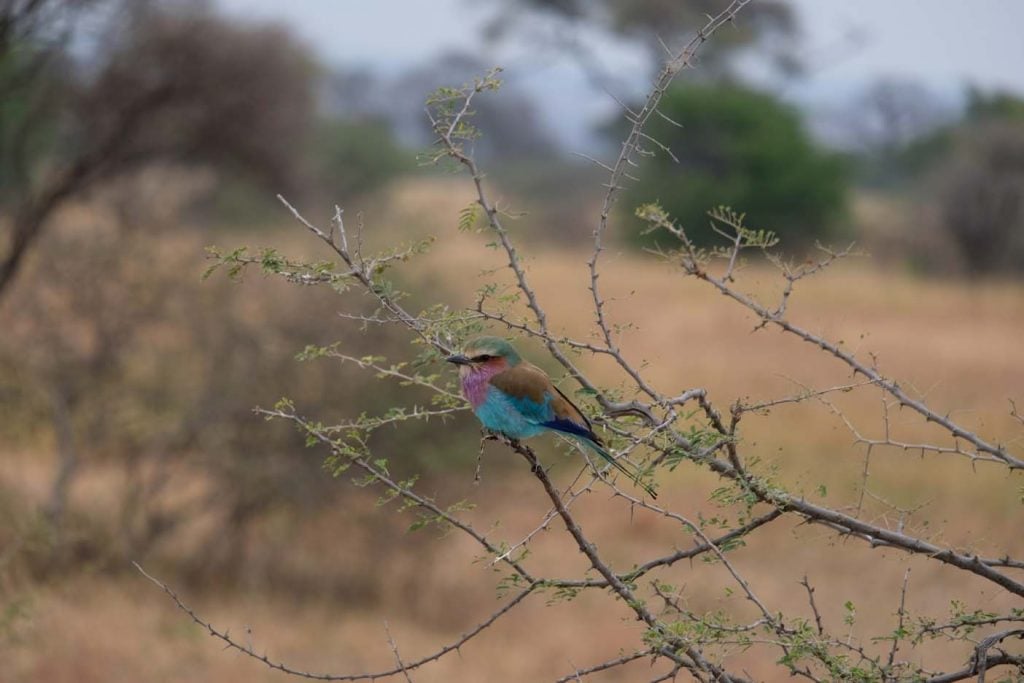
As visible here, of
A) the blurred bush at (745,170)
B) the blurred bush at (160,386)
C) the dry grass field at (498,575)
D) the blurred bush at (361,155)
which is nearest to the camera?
the dry grass field at (498,575)

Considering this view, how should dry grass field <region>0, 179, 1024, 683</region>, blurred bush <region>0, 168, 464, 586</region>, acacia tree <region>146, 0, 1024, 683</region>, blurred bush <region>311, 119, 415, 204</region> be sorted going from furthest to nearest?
blurred bush <region>311, 119, 415, 204</region> < blurred bush <region>0, 168, 464, 586</region> < dry grass field <region>0, 179, 1024, 683</region> < acacia tree <region>146, 0, 1024, 683</region>

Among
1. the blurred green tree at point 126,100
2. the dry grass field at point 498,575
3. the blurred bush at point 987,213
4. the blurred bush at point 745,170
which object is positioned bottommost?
the dry grass field at point 498,575

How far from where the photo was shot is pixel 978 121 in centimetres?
3120

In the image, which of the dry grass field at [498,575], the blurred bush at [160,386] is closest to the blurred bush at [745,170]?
the dry grass field at [498,575]

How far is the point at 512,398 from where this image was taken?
2.85 m

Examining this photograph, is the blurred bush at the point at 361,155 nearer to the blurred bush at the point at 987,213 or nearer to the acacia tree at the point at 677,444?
the blurred bush at the point at 987,213

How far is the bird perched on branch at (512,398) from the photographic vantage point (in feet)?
9.14

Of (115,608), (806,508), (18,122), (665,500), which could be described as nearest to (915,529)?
(806,508)

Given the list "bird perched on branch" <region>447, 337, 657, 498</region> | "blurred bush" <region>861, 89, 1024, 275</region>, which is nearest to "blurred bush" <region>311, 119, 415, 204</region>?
"blurred bush" <region>861, 89, 1024, 275</region>

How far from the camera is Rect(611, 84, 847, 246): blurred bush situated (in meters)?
28.8

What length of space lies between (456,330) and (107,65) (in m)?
11.0

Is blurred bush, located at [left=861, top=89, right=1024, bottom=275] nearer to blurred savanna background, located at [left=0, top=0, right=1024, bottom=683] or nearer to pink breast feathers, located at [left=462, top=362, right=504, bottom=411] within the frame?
blurred savanna background, located at [left=0, top=0, right=1024, bottom=683]

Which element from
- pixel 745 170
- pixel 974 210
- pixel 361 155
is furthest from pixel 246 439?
pixel 361 155

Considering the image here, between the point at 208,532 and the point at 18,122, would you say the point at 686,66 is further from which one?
the point at 18,122
